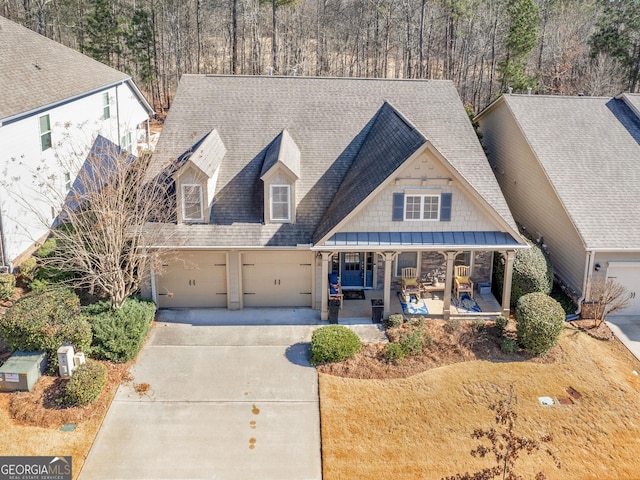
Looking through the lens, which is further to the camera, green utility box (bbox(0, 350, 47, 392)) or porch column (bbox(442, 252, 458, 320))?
porch column (bbox(442, 252, 458, 320))

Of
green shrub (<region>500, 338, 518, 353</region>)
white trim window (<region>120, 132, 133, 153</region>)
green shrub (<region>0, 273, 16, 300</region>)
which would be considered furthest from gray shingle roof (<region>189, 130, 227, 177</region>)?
white trim window (<region>120, 132, 133, 153</region>)

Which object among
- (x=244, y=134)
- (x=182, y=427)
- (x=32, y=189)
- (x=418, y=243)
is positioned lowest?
(x=182, y=427)

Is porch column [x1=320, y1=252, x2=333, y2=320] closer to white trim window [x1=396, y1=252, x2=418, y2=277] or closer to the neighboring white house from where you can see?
white trim window [x1=396, y1=252, x2=418, y2=277]

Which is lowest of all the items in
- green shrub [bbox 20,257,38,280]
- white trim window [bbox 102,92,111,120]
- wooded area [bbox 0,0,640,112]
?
green shrub [bbox 20,257,38,280]

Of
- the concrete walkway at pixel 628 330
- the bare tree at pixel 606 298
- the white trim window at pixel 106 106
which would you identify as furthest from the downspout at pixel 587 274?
the white trim window at pixel 106 106

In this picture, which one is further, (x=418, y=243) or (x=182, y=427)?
(x=418, y=243)

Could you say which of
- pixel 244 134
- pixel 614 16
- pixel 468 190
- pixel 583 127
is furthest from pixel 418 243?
pixel 614 16

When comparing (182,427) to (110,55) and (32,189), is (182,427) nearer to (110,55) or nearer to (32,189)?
(32,189)
